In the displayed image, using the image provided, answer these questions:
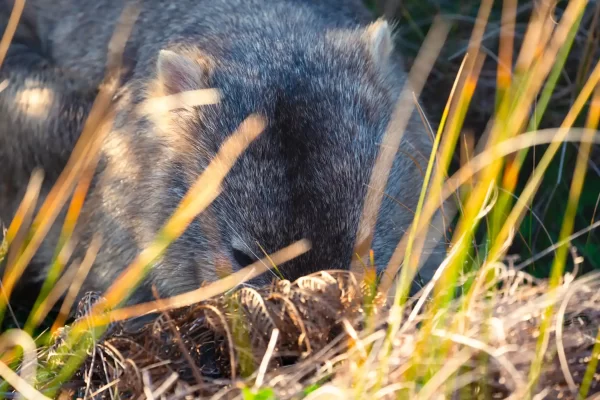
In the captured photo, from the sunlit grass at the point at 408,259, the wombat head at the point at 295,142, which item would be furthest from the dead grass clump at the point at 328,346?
the wombat head at the point at 295,142

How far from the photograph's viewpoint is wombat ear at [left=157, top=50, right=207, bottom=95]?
417cm

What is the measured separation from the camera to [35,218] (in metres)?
4.92

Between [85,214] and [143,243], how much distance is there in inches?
23.5

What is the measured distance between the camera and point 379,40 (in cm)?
452

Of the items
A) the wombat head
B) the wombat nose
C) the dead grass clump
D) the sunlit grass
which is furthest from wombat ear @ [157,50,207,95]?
the dead grass clump

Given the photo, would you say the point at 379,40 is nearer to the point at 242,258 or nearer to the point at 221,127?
the point at 221,127

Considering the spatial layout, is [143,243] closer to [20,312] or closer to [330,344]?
[20,312]

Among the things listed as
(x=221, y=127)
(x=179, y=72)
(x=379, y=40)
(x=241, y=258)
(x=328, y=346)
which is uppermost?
(x=379, y=40)

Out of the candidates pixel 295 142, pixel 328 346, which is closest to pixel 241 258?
pixel 295 142

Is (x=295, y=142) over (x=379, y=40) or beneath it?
beneath

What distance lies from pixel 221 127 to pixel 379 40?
0.94 metres

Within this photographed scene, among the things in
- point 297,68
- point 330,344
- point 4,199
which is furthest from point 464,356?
point 4,199

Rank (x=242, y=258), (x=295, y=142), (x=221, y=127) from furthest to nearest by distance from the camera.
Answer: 1. (x=221, y=127)
2. (x=242, y=258)
3. (x=295, y=142)

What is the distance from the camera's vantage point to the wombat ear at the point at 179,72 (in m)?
4.17
